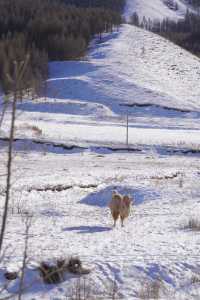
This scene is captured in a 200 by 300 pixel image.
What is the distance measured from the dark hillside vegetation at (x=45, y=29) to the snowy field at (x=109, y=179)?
624 centimetres

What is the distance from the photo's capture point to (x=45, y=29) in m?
85.8

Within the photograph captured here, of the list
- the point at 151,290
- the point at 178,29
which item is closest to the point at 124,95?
the point at 151,290

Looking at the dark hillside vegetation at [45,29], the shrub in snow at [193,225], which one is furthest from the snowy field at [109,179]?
the dark hillside vegetation at [45,29]

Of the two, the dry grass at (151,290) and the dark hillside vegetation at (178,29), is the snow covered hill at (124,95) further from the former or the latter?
the dark hillside vegetation at (178,29)

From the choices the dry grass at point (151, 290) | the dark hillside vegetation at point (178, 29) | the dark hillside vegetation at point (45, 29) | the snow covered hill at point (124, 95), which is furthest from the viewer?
the dark hillside vegetation at point (178, 29)

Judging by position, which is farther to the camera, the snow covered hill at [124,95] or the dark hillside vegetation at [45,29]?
the dark hillside vegetation at [45,29]

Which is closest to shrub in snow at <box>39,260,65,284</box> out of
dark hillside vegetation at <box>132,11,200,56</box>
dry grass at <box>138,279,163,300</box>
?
dry grass at <box>138,279,163,300</box>

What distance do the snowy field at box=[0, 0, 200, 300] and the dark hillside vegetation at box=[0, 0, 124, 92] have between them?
20.5ft

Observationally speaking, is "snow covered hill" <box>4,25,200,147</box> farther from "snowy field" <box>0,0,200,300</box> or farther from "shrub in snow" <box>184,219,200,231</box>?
"shrub in snow" <box>184,219,200,231</box>

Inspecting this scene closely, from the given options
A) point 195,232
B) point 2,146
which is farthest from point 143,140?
point 195,232

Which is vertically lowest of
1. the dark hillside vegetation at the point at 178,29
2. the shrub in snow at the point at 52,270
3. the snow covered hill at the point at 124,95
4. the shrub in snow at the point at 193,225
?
the dark hillside vegetation at the point at 178,29

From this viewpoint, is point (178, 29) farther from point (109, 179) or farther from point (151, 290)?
point (151, 290)

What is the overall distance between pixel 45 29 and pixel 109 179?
6587 cm

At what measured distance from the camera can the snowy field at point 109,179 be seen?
962cm
